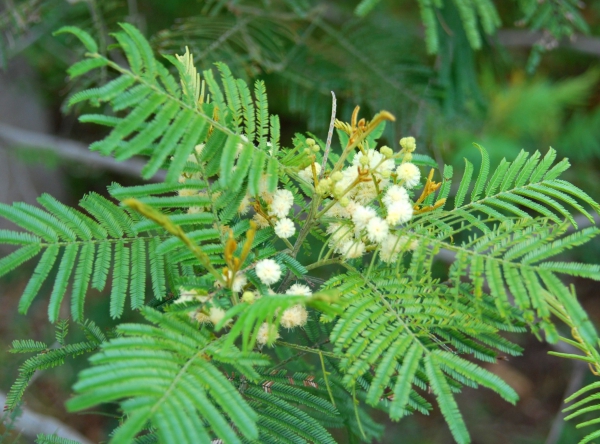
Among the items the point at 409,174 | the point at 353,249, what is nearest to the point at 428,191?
the point at 409,174

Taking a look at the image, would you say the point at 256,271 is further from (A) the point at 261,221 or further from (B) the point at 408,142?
(B) the point at 408,142

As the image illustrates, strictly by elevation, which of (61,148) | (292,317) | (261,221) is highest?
(261,221)

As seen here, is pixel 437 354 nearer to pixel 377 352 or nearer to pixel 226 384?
pixel 377 352

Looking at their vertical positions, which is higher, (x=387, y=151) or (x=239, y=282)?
(x=387, y=151)

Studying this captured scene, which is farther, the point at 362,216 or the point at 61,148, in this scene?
the point at 61,148

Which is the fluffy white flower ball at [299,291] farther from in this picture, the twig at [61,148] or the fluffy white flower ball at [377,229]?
the twig at [61,148]

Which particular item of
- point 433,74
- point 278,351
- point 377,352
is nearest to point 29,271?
point 278,351

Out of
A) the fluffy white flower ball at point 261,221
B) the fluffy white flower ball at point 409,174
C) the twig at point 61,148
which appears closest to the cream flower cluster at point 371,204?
the fluffy white flower ball at point 409,174
